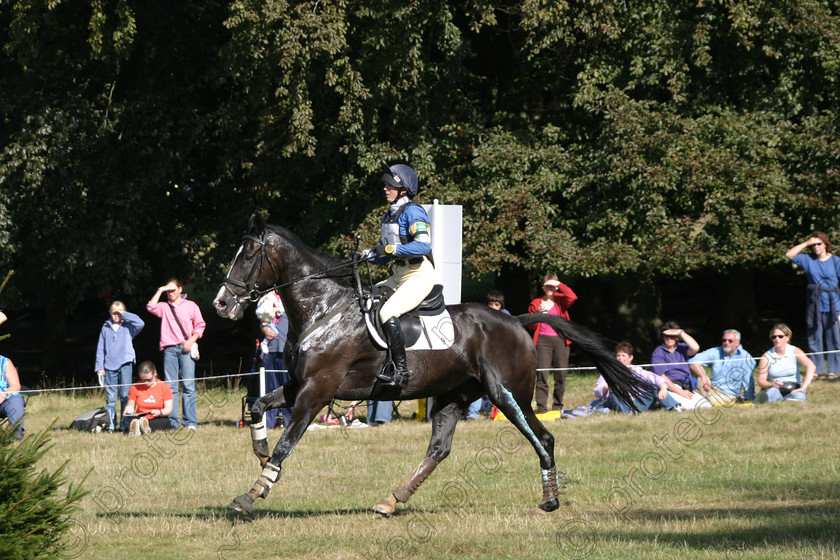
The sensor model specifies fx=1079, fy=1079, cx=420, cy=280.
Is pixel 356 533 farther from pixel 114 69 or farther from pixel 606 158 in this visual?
pixel 114 69

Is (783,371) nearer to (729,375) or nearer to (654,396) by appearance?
(729,375)

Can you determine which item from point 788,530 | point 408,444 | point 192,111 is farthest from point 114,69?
point 788,530

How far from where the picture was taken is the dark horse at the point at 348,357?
9.03m

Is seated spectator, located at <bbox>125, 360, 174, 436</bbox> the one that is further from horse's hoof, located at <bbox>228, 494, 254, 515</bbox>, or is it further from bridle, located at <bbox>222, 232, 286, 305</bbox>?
horse's hoof, located at <bbox>228, 494, 254, 515</bbox>

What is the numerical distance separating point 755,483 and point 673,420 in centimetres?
412

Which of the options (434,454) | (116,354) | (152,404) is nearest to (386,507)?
(434,454)

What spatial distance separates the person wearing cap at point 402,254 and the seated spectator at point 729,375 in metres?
7.24

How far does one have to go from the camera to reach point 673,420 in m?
14.4

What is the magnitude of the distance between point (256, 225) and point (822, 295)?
10.3m

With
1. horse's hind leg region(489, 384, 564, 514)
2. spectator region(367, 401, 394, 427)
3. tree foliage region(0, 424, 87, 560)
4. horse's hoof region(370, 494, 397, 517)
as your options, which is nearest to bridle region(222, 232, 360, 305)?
horse's hind leg region(489, 384, 564, 514)

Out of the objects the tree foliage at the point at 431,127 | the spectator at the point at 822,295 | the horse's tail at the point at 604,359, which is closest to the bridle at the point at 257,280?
the horse's tail at the point at 604,359

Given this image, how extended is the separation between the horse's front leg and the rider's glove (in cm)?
115

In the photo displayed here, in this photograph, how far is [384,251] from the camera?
9.15 meters

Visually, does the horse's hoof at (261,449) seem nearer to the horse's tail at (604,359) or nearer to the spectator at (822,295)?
→ the horse's tail at (604,359)
